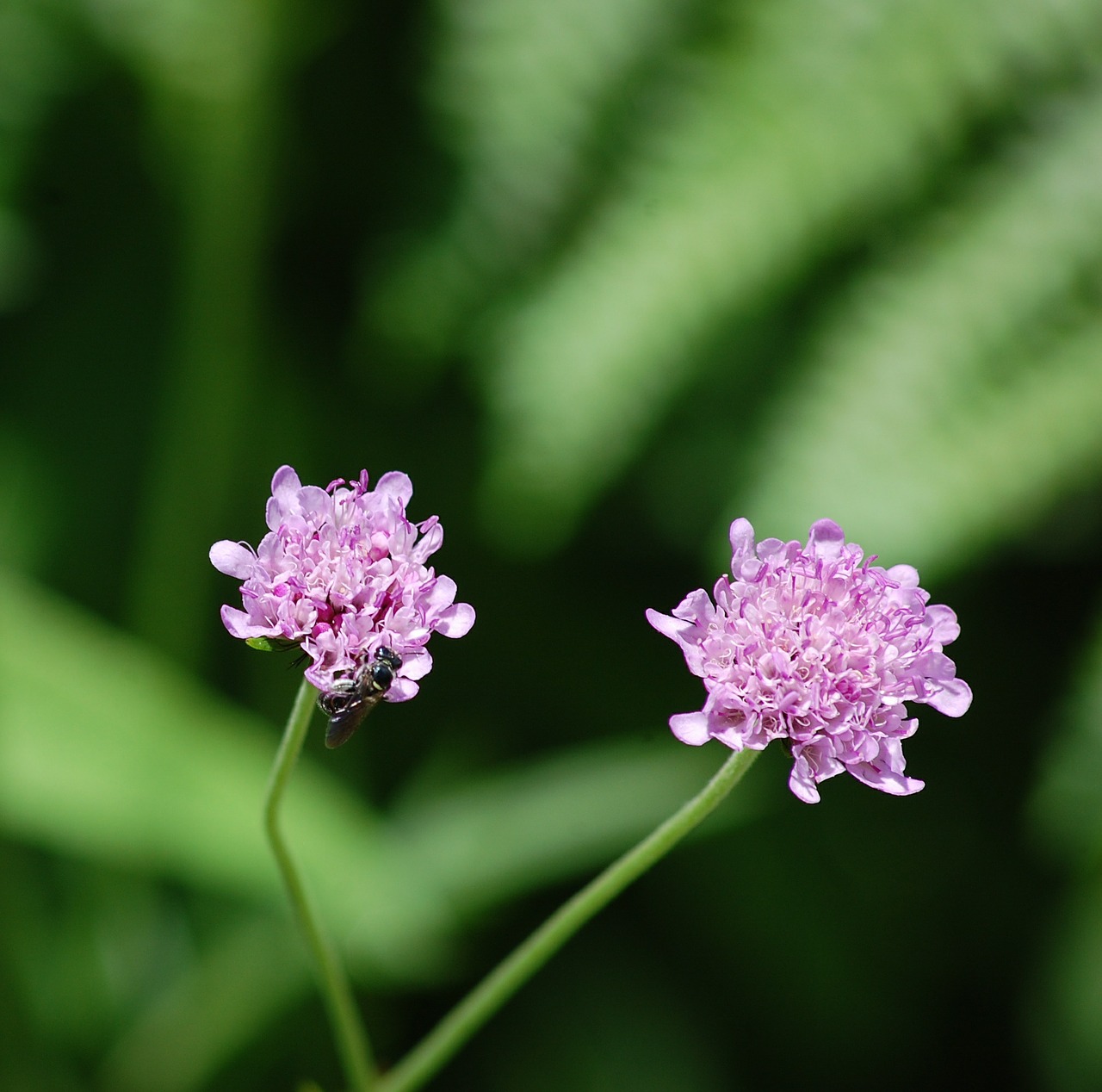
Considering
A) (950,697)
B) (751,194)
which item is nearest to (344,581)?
(950,697)

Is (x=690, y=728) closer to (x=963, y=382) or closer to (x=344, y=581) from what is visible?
(x=344, y=581)

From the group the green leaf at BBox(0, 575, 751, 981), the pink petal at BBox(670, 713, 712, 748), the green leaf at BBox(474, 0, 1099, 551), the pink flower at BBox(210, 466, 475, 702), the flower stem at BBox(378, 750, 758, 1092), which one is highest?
the green leaf at BBox(474, 0, 1099, 551)

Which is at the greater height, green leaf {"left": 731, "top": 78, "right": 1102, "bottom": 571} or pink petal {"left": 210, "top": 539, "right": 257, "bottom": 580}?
green leaf {"left": 731, "top": 78, "right": 1102, "bottom": 571}

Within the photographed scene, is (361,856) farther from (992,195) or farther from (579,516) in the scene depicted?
(992,195)

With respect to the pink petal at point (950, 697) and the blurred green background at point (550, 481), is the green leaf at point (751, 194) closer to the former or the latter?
the blurred green background at point (550, 481)

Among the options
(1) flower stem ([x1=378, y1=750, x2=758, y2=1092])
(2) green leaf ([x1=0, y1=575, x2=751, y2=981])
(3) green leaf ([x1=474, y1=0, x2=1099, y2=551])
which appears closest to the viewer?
(1) flower stem ([x1=378, y1=750, x2=758, y2=1092])

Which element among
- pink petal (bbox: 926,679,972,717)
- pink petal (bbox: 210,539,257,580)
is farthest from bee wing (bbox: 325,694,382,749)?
pink petal (bbox: 926,679,972,717)

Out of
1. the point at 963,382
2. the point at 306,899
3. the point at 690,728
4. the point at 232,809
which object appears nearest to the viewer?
the point at 690,728

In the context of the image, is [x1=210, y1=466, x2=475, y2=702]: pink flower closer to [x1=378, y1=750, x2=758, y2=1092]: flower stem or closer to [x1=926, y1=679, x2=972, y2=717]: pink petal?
[x1=378, y1=750, x2=758, y2=1092]: flower stem
